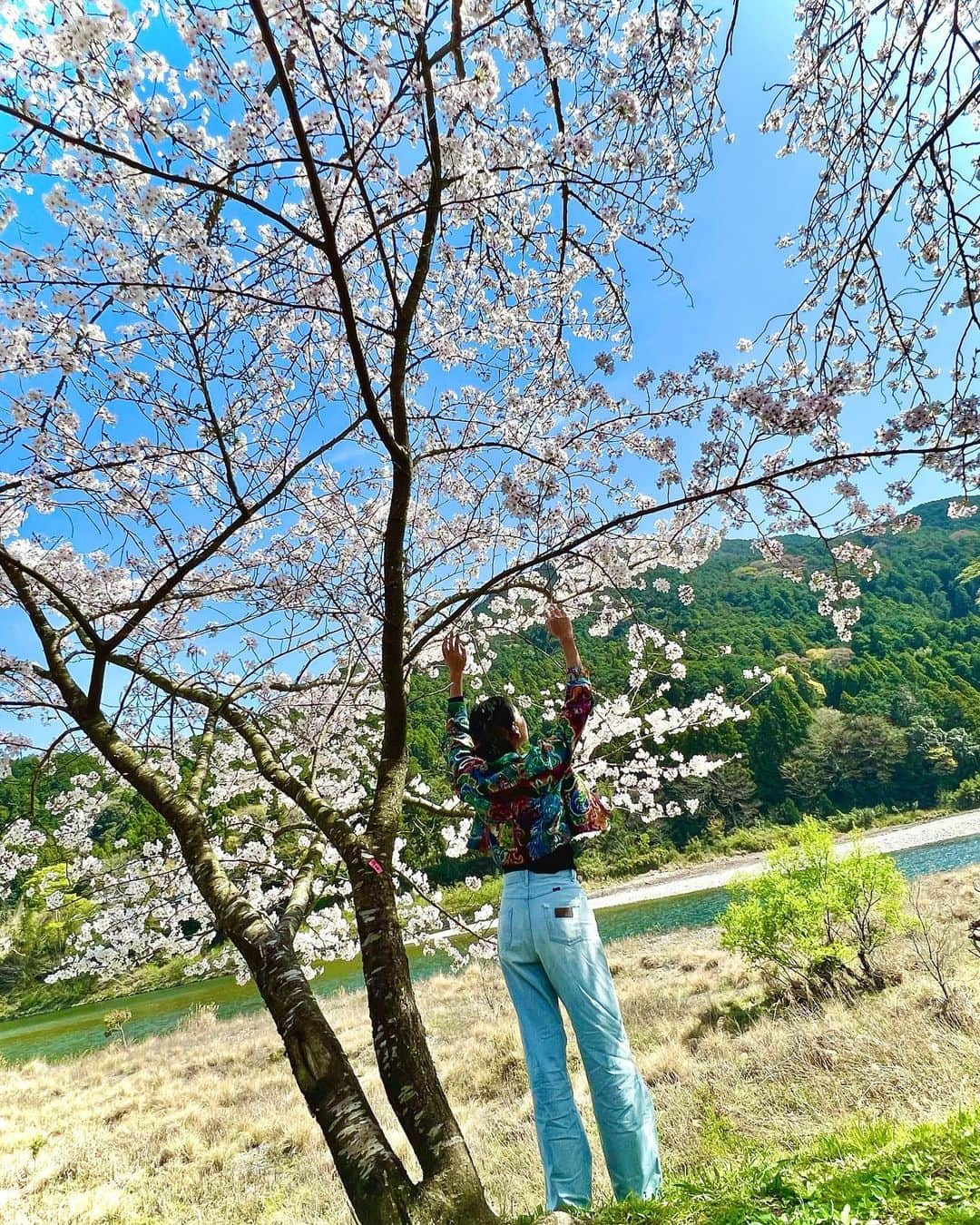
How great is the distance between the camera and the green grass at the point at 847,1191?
4.74 feet

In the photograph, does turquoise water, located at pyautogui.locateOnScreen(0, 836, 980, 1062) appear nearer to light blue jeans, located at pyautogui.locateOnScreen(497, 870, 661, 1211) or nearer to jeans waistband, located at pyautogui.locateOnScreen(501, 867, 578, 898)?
light blue jeans, located at pyautogui.locateOnScreen(497, 870, 661, 1211)

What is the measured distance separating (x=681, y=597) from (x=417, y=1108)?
9.60 ft

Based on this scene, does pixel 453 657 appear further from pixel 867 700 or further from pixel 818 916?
pixel 867 700

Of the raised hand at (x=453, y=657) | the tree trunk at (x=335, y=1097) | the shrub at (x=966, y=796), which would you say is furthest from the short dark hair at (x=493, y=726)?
the shrub at (x=966, y=796)

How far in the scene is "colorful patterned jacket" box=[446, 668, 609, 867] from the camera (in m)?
2.11

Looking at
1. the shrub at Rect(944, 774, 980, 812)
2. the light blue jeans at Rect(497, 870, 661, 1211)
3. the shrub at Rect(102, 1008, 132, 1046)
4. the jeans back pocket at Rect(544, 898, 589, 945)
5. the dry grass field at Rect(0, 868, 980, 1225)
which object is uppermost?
the jeans back pocket at Rect(544, 898, 589, 945)

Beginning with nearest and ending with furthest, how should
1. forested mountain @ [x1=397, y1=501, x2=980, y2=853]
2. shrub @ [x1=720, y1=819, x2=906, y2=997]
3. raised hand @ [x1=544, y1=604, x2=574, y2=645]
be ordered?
raised hand @ [x1=544, y1=604, x2=574, y2=645] → shrub @ [x1=720, y1=819, x2=906, y2=997] → forested mountain @ [x1=397, y1=501, x2=980, y2=853]

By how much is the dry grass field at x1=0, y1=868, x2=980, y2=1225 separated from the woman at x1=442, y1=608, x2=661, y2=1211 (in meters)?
1.14

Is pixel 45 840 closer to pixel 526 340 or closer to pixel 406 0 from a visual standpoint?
pixel 526 340

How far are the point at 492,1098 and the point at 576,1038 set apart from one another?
6399 millimetres

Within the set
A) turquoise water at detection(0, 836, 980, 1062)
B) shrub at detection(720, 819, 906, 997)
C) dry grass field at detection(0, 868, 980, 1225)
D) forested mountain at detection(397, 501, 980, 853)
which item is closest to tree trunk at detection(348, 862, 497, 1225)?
dry grass field at detection(0, 868, 980, 1225)

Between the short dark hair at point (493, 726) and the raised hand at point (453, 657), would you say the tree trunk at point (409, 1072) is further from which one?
the raised hand at point (453, 657)

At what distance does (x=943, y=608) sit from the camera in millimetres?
62969

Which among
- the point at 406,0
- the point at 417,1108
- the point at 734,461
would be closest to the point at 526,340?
the point at 734,461
